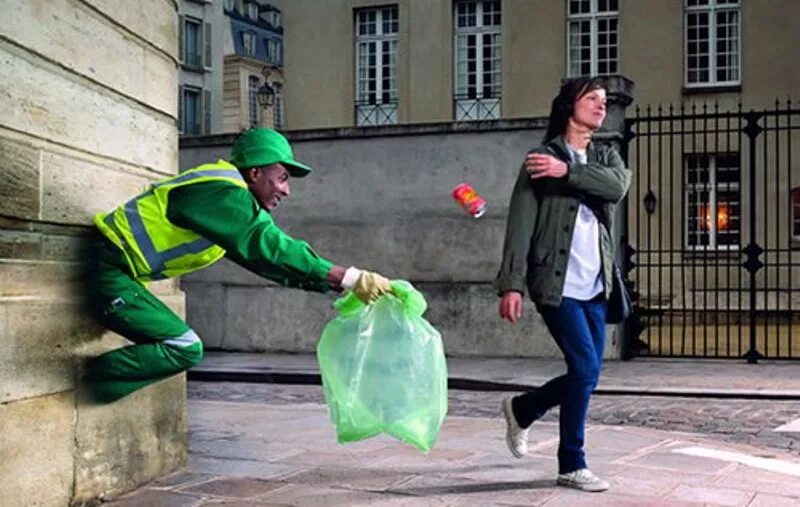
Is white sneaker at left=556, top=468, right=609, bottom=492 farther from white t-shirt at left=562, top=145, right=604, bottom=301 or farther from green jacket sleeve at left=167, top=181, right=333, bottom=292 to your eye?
green jacket sleeve at left=167, top=181, right=333, bottom=292

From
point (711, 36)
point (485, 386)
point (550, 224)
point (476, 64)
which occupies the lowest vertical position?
point (485, 386)

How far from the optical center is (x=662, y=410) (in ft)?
32.7

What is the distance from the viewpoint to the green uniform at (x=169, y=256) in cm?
440

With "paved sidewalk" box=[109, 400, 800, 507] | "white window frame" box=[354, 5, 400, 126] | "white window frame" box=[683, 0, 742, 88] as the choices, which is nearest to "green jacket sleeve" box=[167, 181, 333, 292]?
"paved sidewalk" box=[109, 400, 800, 507]

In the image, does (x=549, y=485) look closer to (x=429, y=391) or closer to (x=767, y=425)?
(x=429, y=391)

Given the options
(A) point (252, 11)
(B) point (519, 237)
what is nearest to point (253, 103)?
(A) point (252, 11)

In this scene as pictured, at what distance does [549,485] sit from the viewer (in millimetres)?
5398

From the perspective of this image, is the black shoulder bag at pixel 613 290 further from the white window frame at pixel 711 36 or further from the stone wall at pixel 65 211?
the white window frame at pixel 711 36

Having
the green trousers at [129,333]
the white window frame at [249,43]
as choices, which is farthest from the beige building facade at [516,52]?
the white window frame at [249,43]

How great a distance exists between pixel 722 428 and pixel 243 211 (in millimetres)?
5484

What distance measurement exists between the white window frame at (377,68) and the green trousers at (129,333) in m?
22.9

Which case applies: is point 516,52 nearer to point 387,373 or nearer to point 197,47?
point 197,47

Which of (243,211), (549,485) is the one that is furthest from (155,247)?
(549,485)

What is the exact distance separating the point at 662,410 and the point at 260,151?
626cm
